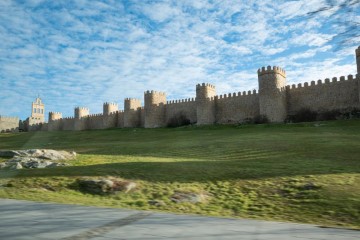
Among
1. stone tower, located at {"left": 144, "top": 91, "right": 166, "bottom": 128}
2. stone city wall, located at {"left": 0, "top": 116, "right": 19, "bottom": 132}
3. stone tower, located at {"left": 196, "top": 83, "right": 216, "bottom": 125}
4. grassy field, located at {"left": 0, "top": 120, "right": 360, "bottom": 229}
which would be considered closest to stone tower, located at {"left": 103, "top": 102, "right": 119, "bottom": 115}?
stone tower, located at {"left": 144, "top": 91, "right": 166, "bottom": 128}

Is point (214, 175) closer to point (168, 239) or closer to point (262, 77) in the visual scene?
point (168, 239)

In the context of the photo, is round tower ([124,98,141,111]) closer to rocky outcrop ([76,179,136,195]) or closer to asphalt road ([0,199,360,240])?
rocky outcrop ([76,179,136,195])

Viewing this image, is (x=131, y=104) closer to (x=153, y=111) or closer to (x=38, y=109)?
(x=153, y=111)

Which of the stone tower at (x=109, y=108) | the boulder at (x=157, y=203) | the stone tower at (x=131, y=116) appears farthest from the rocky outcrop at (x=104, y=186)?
the stone tower at (x=109, y=108)

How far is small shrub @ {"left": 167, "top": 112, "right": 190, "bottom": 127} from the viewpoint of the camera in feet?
145

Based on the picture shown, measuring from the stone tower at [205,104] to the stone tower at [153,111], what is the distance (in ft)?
23.2

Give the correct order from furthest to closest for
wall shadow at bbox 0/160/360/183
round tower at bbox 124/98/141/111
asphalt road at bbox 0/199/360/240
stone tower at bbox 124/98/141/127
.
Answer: round tower at bbox 124/98/141/111, stone tower at bbox 124/98/141/127, wall shadow at bbox 0/160/360/183, asphalt road at bbox 0/199/360/240

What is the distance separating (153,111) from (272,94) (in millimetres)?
17812

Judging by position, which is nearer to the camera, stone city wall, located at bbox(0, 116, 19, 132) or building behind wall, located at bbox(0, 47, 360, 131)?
building behind wall, located at bbox(0, 47, 360, 131)

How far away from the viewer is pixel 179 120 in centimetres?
4469

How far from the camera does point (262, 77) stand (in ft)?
117

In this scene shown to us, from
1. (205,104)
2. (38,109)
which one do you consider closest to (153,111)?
(205,104)

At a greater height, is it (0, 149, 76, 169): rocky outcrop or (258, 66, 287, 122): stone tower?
(258, 66, 287, 122): stone tower

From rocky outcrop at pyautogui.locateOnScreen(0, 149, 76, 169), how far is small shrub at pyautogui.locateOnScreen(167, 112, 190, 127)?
1098 inches
